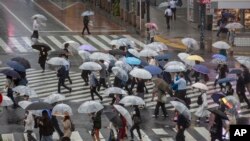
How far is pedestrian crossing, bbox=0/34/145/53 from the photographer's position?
37.9 metres

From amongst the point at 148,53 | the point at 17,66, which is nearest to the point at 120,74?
the point at 148,53

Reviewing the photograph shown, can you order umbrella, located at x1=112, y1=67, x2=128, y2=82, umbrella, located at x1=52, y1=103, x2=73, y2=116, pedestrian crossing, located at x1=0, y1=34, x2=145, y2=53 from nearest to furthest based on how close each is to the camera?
1. umbrella, located at x1=52, y1=103, x2=73, y2=116
2. umbrella, located at x1=112, y1=67, x2=128, y2=82
3. pedestrian crossing, located at x1=0, y1=34, x2=145, y2=53

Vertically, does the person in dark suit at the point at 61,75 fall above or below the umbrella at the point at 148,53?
below

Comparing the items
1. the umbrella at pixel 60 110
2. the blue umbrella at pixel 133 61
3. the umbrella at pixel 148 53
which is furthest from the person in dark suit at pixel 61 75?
the umbrella at pixel 60 110

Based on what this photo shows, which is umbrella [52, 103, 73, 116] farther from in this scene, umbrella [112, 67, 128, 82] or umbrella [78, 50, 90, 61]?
umbrella [78, 50, 90, 61]

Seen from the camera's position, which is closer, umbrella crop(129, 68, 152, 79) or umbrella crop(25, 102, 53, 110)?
umbrella crop(25, 102, 53, 110)

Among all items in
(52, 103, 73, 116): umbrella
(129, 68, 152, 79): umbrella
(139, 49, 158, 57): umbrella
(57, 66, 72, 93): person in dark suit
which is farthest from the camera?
(139, 49, 158, 57): umbrella

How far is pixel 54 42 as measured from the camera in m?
40.4

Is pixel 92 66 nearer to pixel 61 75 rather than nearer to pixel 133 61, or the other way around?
pixel 133 61

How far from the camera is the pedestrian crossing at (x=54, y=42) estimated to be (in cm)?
3794

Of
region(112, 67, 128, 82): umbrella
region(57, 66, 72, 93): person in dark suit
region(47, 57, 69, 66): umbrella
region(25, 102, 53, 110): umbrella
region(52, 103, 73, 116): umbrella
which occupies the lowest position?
region(57, 66, 72, 93): person in dark suit

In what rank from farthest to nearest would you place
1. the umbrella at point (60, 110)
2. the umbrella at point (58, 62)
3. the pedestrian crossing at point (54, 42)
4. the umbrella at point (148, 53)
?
the pedestrian crossing at point (54, 42) < the umbrella at point (148, 53) < the umbrella at point (58, 62) < the umbrella at point (60, 110)

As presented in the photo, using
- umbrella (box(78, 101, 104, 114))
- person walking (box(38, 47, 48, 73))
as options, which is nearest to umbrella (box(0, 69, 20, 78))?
umbrella (box(78, 101, 104, 114))

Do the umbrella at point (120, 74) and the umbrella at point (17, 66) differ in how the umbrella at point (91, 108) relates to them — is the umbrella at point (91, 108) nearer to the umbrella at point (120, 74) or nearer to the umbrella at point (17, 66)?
the umbrella at point (120, 74)
